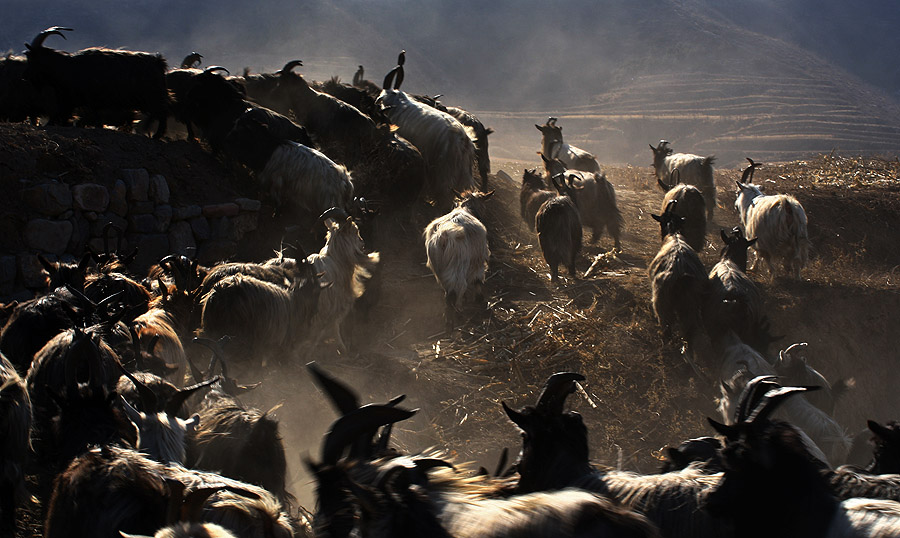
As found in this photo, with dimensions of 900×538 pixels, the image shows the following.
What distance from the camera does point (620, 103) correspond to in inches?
1624

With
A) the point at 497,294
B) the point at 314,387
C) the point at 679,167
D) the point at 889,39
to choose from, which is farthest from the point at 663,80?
the point at 314,387

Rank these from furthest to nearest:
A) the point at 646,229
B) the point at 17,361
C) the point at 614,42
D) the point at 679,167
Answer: the point at 614,42
the point at 679,167
the point at 646,229
the point at 17,361

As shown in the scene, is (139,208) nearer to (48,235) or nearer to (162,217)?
(162,217)

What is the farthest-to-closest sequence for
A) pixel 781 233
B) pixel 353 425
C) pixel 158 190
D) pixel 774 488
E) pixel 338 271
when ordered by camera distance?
pixel 781 233 → pixel 158 190 → pixel 338 271 → pixel 774 488 → pixel 353 425

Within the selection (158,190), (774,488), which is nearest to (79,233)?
(158,190)

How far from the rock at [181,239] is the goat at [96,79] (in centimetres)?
160

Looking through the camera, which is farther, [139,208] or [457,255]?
[139,208]

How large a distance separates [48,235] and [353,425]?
6.13m

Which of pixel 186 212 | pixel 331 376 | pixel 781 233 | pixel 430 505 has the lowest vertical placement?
pixel 430 505

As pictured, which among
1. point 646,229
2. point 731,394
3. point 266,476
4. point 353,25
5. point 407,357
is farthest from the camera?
point 353,25

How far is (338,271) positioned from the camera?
678 cm

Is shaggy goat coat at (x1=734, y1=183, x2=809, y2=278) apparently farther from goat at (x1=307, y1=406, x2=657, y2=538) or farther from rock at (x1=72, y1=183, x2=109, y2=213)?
rock at (x1=72, y1=183, x2=109, y2=213)

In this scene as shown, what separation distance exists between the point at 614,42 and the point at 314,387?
4881cm

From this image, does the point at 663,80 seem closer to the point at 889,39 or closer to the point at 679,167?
the point at 889,39
